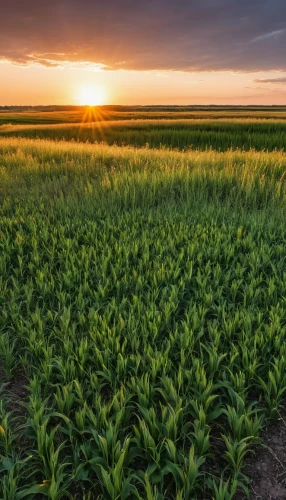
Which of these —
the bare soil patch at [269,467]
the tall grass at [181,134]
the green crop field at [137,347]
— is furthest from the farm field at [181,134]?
the bare soil patch at [269,467]

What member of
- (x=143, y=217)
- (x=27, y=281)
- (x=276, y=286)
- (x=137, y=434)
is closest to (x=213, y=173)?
(x=143, y=217)

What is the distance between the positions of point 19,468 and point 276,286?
281 centimetres

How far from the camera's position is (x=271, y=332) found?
9.23ft

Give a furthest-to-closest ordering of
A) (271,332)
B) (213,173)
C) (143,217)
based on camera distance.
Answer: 1. (213,173)
2. (143,217)
3. (271,332)

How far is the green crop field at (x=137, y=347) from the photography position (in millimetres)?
1868

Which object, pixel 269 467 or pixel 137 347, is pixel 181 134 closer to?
pixel 137 347

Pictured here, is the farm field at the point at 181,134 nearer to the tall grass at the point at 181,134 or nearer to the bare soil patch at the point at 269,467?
the tall grass at the point at 181,134

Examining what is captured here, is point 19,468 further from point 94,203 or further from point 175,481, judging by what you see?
point 94,203

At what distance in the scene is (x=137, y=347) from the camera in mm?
2703

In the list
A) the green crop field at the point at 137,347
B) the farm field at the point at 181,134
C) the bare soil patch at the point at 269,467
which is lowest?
the bare soil patch at the point at 269,467

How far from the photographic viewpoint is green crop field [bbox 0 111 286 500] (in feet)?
6.13

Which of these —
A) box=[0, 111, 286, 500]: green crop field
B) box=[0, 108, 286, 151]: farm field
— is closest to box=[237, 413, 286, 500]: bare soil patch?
box=[0, 111, 286, 500]: green crop field

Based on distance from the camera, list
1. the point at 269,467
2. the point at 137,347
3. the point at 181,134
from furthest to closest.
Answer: the point at 181,134 → the point at 137,347 → the point at 269,467

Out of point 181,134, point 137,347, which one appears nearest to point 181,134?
point 181,134
